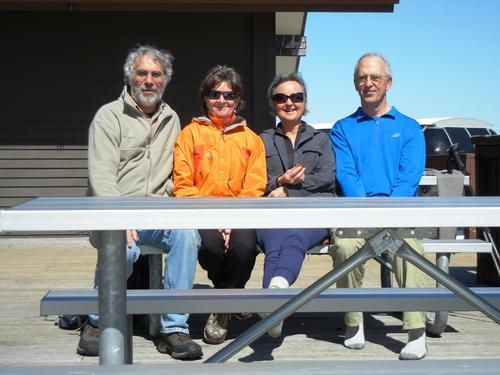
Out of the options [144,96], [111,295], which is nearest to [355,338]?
[144,96]

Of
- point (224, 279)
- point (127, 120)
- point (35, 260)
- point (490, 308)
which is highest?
point (127, 120)

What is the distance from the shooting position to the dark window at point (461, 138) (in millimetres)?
17062

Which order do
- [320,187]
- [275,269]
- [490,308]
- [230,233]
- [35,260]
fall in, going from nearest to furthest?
[490,308]
[275,269]
[230,233]
[320,187]
[35,260]

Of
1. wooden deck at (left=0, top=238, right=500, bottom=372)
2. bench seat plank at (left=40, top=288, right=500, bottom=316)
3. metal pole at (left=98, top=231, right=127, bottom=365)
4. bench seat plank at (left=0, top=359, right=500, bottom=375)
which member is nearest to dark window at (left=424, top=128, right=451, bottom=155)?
wooden deck at (left=0, top=238, right=500, bottom=372)

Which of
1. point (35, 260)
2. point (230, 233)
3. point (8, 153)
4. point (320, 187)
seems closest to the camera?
point (230, 233)

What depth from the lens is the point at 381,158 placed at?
171 inches

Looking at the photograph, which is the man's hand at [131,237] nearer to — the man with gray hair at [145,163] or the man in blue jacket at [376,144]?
the man with gray hair at [145,163]

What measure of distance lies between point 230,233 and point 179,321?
1.72 ft

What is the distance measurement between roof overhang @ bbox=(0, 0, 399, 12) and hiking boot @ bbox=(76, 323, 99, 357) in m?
5.97

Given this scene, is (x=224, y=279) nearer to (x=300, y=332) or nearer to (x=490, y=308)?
(x=300, y=332)

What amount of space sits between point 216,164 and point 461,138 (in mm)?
13944

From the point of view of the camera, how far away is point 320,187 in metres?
4.44

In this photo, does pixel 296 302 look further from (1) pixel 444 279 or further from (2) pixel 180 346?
(2) pixel 180 346

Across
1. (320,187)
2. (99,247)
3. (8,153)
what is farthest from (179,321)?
(8,153)
